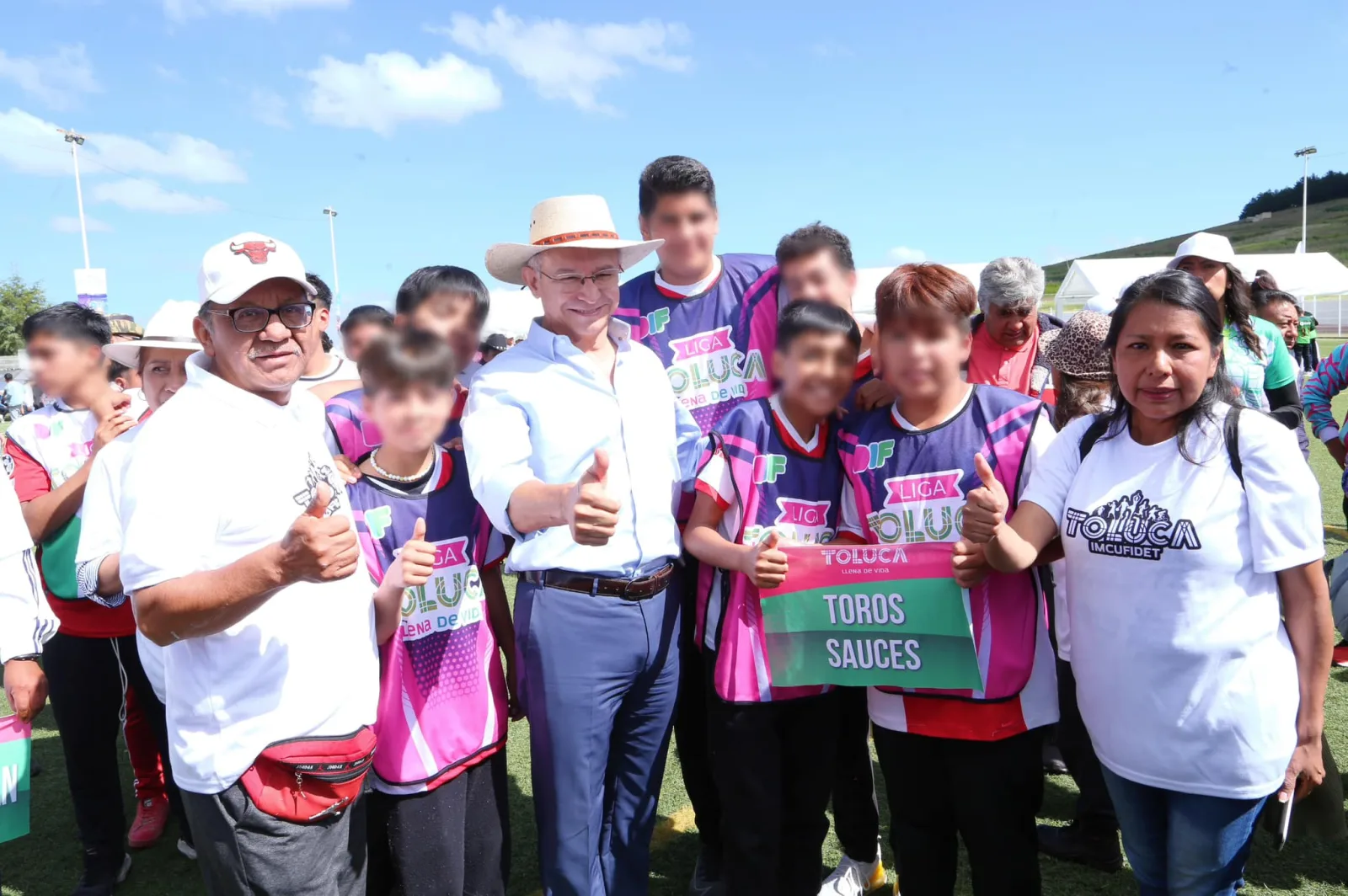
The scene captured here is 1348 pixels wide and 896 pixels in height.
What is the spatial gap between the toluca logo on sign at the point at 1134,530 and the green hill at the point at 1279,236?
251ft

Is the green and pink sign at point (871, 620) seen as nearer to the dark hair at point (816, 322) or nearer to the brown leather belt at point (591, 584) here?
the brown leather belt at point (591, 584)

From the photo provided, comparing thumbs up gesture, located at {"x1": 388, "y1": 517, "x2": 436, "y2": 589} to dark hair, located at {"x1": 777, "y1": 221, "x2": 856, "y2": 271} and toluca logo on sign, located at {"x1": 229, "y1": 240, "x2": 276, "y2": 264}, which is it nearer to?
toluca logo on sign, located at {"x1": 229, "y1": 240, "x2": 276, "y2": 264}

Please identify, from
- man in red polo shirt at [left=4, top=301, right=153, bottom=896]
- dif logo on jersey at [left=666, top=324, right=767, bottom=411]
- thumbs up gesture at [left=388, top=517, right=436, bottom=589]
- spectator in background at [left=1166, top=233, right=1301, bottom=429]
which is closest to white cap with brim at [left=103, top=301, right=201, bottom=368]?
man in red polo shirt at [left=4, top=301, right=153, bottom=896]

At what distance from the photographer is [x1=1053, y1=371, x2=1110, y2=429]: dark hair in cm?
322

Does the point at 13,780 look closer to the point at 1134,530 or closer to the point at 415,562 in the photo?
the point at 415,562

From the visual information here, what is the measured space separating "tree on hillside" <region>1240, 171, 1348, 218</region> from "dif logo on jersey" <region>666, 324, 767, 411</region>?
130181 millimetres

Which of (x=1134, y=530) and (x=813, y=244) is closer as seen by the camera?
(x=1134, y=530)

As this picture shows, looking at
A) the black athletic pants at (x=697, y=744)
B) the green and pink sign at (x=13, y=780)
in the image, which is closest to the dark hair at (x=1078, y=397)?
the black athletic pants at (x=697, y=744)

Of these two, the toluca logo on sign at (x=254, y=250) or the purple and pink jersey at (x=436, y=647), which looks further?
the purple and pink jersey at (x=436, y=647)

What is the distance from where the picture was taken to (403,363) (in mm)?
2164

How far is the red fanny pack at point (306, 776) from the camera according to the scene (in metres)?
2.06

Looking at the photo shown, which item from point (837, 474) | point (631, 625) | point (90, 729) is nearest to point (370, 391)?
point (631, 625)

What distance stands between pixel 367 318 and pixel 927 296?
1.79m

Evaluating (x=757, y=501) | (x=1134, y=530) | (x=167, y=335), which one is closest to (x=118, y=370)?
(x=167, y=335)
